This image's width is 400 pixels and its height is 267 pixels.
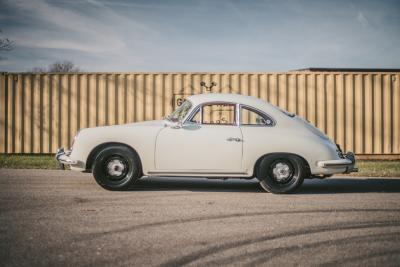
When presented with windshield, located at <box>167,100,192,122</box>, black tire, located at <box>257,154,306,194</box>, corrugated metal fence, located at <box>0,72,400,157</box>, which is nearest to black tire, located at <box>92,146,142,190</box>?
windshield, located at <box>167,100,192,122</box>

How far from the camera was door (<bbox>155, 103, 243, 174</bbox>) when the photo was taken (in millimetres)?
6875

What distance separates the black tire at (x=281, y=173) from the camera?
688cm

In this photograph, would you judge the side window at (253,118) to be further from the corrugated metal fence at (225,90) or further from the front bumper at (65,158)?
the corrugated metal fence at (225,90)

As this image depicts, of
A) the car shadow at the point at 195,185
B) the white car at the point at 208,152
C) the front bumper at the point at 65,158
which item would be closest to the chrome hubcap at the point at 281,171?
the white car at the point at 208,152

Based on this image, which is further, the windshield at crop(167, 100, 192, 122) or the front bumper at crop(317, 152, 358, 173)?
the windshield at crop(167, 100, 192, 122)

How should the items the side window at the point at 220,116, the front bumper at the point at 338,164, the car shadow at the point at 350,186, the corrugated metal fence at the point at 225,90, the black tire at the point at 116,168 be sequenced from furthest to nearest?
the corrugated metal fence at the point at 225,90, the car shadow at the point at 350,186, the side window at the point at 220,116, the black tire at the point at 116,168, the front bumper at the point at 338,164

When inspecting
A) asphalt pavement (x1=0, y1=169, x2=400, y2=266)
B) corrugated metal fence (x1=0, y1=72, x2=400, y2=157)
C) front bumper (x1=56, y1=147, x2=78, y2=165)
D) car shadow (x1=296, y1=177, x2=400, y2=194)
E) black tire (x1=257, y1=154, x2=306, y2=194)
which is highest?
corrugated metal fence (x1=0, y1=72, x2=400, y2=157)

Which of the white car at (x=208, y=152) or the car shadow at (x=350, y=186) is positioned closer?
the white car at (x=208, y=152)

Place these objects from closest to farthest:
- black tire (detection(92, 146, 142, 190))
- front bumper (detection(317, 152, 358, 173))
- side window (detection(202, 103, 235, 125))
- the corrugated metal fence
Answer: front bumper (detection(317, 152, 358, 173)) → black tire (detection(92, 146, 142, 190)) → side window (detection(202, 103, 235, 125)) → the corrugated metal fence

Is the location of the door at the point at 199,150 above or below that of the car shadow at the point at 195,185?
above

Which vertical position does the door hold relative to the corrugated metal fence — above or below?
below

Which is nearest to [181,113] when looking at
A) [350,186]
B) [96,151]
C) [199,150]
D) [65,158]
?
[199,150]

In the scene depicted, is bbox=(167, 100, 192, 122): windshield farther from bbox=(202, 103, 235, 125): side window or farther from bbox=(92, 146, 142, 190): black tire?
bbox=(92, 146, 142, 190): black tire

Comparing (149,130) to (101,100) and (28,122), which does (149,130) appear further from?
(28,122)
